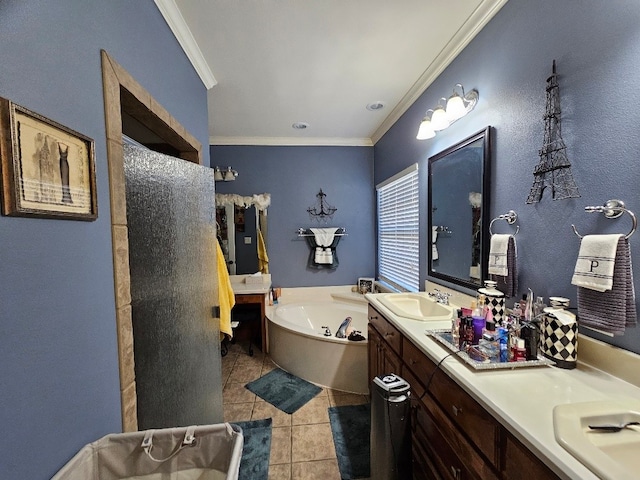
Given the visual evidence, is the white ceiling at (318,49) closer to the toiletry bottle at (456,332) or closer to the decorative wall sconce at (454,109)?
the decorative wall sconce at (454,109)

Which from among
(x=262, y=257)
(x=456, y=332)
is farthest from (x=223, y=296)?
(x=262, y=257)

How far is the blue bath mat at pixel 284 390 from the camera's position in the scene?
232 centimetres

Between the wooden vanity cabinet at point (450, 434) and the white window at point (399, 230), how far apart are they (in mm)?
1154

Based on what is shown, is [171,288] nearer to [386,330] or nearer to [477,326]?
[386,330]

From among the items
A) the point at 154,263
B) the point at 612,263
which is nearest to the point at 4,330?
the point at 154,263

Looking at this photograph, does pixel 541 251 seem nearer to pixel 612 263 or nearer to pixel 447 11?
pixel 612 263

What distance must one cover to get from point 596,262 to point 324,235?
2870 millimetres

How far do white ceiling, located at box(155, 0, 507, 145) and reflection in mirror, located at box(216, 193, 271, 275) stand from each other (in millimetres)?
1039

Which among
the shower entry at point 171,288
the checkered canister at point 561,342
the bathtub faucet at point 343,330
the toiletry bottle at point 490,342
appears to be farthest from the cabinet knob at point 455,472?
the bathtub faucet at point 343,330

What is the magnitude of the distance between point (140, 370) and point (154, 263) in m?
0.45

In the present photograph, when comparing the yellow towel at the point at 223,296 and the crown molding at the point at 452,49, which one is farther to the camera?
the yellow towel at the point at 223,296

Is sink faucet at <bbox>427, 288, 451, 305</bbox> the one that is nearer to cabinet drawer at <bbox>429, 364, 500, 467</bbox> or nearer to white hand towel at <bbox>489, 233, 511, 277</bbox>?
white hand towel at <bbox>489, 233, 511, 277</bbox>

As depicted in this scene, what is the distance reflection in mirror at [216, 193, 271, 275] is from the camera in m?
3.54

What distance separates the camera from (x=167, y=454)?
2.99ft
